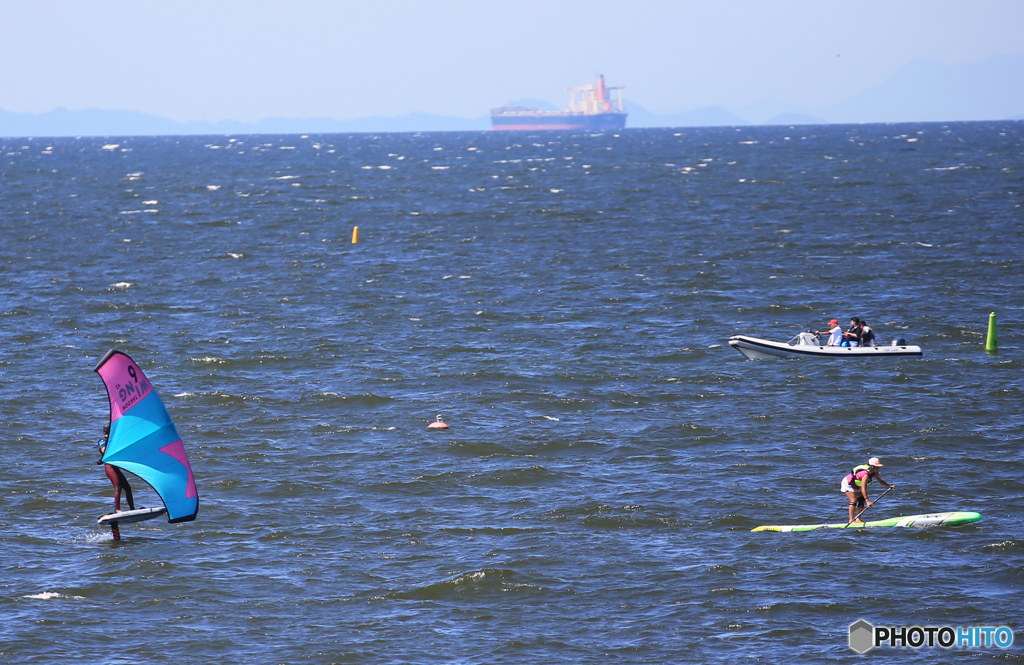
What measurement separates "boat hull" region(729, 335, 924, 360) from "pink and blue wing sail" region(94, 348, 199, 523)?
23237 millimetres

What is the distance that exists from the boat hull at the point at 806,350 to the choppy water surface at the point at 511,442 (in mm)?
495

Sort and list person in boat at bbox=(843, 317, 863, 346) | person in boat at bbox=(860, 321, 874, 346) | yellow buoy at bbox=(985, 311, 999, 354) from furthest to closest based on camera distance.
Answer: yellow buoy at bbox=(985, 311, 999, 354) → person in boat at bbox=(843, 317, 863, 346) → person in boat at bbox=(860, 321, 874, 346)

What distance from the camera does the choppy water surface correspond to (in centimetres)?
2125

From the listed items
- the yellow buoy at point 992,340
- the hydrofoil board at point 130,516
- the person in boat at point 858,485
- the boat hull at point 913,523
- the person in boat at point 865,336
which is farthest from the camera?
the yellow buoy at point 992,340

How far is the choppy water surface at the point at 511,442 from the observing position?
21250 millimetres

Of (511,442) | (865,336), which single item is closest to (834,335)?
(865,336)

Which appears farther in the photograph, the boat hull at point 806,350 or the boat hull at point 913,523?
the boat hull at point 806,350

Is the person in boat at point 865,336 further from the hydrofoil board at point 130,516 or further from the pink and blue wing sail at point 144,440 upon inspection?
the hydrofoil board at point 130,516

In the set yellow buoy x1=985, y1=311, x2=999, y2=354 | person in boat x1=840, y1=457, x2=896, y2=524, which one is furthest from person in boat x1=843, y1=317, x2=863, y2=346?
person in boat x1=840, y1=457, x2=896, y2=524

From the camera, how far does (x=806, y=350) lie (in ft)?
135

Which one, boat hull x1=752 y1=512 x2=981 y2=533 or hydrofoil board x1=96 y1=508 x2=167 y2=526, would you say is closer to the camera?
hydrofoil board x1=96 y1=508 x2=167 y2=526

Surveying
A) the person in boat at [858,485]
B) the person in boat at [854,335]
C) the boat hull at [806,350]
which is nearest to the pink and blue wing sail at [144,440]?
the person in boat at [858,485]

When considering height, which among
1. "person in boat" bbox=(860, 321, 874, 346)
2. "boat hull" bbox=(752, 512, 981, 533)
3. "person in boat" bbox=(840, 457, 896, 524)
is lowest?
"boat hull" bbox=(752, 512, 981, 533)

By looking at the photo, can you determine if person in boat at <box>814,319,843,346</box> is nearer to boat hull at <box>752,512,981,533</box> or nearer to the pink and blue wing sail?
boat hull at <box>752,512,981,533</box>
